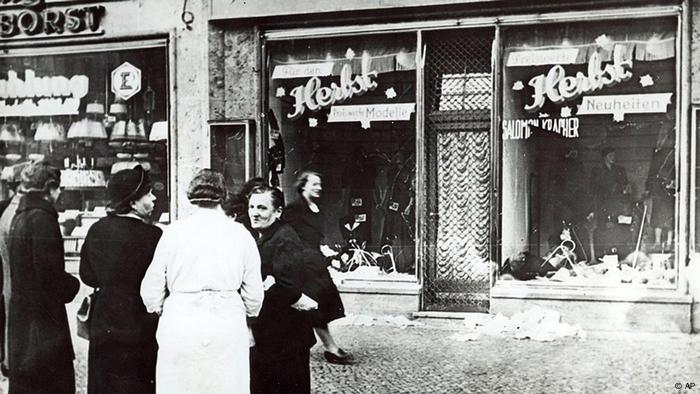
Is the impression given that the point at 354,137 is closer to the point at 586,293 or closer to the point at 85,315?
the point at 586,293

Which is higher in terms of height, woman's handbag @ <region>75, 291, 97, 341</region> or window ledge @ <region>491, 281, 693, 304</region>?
window ledge @ <region>491, 281, 693, 304</region>

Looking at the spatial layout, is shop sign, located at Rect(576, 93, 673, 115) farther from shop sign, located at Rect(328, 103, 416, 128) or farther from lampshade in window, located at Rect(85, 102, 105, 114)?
lampshade in window, located at Rect(85, 102, 105, 114)

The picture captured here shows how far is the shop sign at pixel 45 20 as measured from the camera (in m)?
5.58

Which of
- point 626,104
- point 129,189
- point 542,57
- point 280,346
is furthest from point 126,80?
point 626,104

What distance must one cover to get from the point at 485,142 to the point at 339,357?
1774 millimetres

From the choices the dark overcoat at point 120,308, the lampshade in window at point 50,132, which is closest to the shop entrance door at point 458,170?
the dark overcoat at point 120,308

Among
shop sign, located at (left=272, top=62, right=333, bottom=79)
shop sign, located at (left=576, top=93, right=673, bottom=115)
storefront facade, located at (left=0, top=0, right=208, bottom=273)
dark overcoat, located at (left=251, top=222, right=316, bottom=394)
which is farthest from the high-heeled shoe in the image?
shop sign, located at (left=576, top=93, right=673, bottom=115)

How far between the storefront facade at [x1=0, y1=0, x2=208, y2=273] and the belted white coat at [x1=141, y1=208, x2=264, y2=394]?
3.90 ft

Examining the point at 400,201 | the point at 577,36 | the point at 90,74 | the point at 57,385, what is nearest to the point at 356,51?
the point at 400,201

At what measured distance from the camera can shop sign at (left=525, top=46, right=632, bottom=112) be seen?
4859 mm

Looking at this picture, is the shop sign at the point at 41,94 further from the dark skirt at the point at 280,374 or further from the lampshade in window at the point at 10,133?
the dark skirt at the point at 280,374

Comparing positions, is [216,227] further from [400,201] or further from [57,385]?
[57,385]

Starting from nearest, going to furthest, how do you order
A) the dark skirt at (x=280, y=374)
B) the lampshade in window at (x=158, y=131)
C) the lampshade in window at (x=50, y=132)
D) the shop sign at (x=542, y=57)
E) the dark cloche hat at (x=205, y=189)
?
the dark cloche hat at (x=205, y=189) < the dark skirt at (x=280, y=374) < the shop sign at (x=542, y=57) < the lampshade in window at (x=158, y=131) < the lampshade in window at (x=50, y=132)

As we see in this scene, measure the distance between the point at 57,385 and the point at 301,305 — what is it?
1.88m
